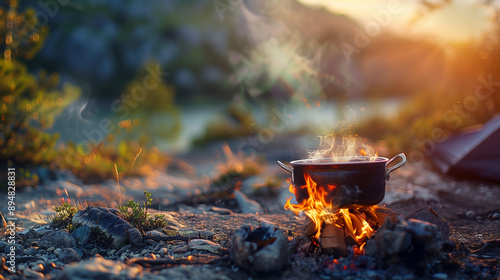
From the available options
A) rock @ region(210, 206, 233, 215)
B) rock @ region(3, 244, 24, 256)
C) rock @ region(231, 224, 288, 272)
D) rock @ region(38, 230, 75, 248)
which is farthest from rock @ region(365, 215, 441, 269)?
rock @ region(3, 244, 24, 256)

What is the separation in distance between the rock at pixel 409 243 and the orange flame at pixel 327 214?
0.49 m

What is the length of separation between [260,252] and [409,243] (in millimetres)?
1237

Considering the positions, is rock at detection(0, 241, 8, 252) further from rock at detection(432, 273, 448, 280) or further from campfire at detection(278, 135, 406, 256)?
rock at detection(432, 273, 448, 280)

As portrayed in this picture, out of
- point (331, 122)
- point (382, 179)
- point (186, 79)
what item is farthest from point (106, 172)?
point (186, 79)

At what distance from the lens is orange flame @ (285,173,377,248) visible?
3.48 meters

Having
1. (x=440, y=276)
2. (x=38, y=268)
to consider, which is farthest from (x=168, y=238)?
(x=440, y=276)

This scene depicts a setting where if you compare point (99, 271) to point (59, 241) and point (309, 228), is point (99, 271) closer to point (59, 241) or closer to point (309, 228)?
point (59, 241)

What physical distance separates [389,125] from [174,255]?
11675 millimetres

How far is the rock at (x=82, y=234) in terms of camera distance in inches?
146

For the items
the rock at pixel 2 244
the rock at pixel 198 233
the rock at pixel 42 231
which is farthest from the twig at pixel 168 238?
the rock at pixel 2 244

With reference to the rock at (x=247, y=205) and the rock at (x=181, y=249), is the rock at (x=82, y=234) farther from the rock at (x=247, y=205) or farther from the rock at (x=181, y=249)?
the rock at (x=247, y=205)

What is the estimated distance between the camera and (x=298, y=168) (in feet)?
11.7

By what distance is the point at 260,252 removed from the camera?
3.09 meters

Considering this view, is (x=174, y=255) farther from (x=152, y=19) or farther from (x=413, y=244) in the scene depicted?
(x=152, y=19)
